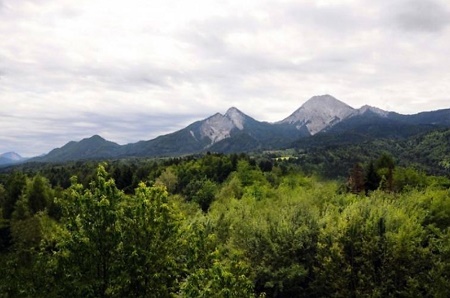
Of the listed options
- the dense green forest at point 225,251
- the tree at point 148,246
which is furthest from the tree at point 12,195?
the tree at point 148,246

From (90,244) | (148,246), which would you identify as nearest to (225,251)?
(148,246)

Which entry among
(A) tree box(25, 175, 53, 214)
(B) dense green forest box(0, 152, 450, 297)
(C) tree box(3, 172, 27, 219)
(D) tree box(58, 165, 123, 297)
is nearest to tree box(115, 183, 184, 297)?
(B) dense green forest box(0, 152, 450, 297)

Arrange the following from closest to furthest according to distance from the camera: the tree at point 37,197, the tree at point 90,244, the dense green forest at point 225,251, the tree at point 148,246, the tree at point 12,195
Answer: the dense green forest at point 225,251 → the tree at point 90,244 → the tree at point 148,246 → the tree at point 37,197 → the tree at point 12,195

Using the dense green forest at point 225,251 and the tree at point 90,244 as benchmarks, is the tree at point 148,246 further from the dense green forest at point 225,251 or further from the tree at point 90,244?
the tree at point 90,244

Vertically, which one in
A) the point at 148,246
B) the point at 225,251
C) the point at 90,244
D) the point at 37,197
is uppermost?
the point at 90,244

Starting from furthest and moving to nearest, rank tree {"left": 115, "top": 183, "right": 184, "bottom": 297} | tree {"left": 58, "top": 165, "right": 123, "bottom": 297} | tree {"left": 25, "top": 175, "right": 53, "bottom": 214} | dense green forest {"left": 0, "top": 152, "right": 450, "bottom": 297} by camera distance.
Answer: tree {"left": 25, "top": 175, "right": 53, "bottom": 214} < tree {"left": 115, "top": 183, "right": 184, "bottom": 297} < tree {"left": 58, "top": 165, "right": 123, "bottom": 297} < dense green forest {"left": 0, "top": 152, "right": 450, "bottom": 297}

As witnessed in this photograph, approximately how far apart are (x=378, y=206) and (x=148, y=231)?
77.5ft

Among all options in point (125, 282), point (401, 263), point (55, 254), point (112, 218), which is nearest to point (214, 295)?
point (125, 282)

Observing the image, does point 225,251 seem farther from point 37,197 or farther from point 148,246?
point 37,197

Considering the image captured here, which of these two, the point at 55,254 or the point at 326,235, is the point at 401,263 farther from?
the point at 55,254

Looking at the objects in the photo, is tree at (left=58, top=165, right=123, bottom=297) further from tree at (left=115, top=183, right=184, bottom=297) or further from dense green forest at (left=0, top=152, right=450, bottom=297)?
tree at (left=115, top=183, right=184, bottom=297)

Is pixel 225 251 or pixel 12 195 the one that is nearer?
pixel 225 251

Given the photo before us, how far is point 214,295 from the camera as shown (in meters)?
18.1

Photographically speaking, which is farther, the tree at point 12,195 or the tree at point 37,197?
the tree at point 12,195
